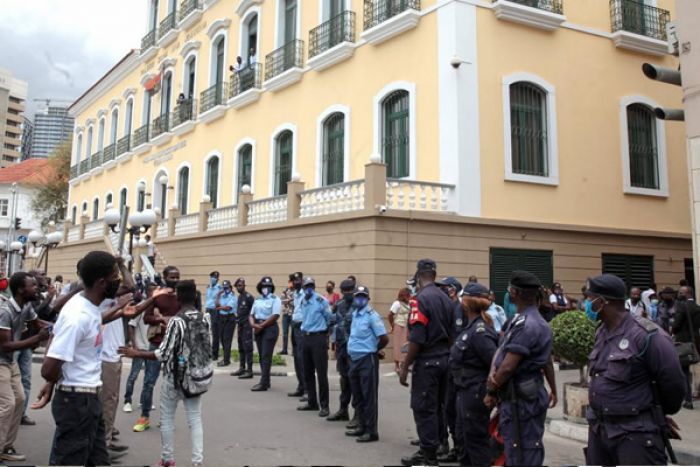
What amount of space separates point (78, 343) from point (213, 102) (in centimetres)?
2063

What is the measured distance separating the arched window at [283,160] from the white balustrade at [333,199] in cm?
418

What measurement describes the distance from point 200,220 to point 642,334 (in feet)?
60.2

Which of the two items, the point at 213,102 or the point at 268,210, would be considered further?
the point at 213,102

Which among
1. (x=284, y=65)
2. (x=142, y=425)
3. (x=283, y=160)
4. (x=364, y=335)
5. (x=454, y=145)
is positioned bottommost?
(x=142, y=425)

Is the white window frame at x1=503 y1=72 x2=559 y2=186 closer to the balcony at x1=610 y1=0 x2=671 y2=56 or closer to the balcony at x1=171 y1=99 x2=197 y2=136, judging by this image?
the balcony at x1=610 y1=0 x2=671 y2=56

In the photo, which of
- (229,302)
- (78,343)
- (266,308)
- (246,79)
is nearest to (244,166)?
(246,79)

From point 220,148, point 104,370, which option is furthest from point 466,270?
point 220,148

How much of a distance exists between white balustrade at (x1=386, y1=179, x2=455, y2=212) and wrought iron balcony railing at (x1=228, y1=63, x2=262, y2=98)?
30.8ft

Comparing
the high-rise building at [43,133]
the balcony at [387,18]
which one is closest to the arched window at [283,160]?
the balcony at [387,18]

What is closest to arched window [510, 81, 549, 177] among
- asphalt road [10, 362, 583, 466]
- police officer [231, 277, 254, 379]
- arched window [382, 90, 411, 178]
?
arched window [382, 90, 411, 178]

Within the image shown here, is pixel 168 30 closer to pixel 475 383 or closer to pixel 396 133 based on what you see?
pixel 396 133

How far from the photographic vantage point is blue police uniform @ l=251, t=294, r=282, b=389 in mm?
10031

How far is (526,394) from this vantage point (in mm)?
4297

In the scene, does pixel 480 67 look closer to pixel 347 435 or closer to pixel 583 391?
pixel 583 391
